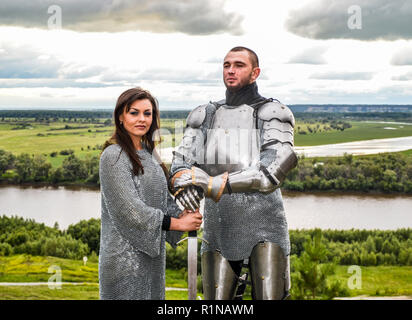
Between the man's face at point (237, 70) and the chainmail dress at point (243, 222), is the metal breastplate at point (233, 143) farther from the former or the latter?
the man's face at point (237, 70)

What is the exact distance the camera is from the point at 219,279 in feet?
14.9

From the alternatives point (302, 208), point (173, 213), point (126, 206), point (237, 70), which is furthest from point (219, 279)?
point (302, 208)

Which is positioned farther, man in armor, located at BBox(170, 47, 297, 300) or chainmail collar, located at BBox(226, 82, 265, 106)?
chainmail collar, located at BBox(226, 82, 265, 106)

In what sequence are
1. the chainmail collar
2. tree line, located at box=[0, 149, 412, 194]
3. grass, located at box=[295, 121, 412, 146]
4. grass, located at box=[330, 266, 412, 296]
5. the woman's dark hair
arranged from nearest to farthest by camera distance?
the woman's dark hair, the chainmail collar, grass, located at box=[330, 266, 412, 296], tree line, located at box=[0, 149, 412, 194], grass, located at box=[295, 121, 412, 146]

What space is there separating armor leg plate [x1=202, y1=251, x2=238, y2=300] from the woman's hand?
0.80m

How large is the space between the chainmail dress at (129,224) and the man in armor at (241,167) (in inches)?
21.2

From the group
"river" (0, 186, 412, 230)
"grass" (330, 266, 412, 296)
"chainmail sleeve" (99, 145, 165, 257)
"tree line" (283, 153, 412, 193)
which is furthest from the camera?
"tree line" (283, 153, 412, 193)

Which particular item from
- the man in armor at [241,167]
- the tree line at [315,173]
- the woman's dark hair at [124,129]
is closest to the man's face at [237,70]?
the man in armor at [241,167]

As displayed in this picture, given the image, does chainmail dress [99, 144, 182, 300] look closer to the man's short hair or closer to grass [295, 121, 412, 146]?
the man's short hair

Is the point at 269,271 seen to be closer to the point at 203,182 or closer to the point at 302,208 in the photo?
the point at 203,182

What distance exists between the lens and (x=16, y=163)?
127 ft

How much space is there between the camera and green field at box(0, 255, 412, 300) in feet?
35.5

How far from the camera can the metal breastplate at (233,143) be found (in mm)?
4508

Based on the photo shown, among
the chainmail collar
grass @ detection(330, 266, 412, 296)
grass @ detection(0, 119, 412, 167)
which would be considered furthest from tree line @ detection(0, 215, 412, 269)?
grass @ detection(0, 119, 412, 167)
